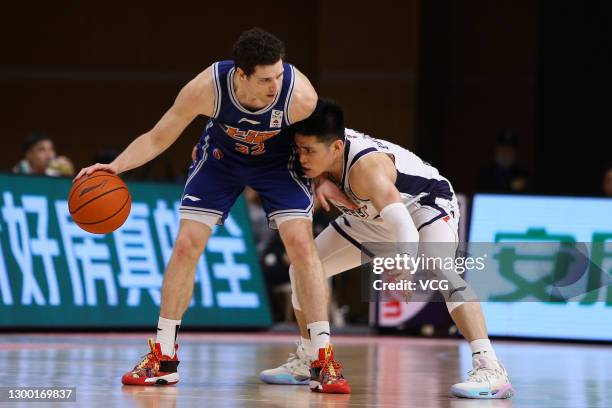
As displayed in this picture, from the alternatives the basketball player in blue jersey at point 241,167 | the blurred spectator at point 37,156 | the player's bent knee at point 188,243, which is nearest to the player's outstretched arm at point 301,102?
the basketball player in blue jersey at point 241,167

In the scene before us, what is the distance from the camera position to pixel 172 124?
19.7ft

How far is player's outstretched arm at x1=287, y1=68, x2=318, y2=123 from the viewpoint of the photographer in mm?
5949

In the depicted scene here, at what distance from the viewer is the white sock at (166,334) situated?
6.25 metres

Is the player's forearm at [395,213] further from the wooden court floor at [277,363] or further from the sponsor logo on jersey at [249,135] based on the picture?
the wooden court floor at [277,363]

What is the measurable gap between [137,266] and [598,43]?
7159 millimetres

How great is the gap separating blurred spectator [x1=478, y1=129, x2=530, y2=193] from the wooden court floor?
9.16ft

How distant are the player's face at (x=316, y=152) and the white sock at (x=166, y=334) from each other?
109 cm

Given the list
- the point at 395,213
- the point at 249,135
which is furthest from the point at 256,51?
the point at 395,213

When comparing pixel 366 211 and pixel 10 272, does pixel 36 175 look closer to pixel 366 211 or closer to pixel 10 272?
pixel 10 272

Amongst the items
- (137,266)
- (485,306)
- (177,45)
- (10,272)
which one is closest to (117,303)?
(137,266)

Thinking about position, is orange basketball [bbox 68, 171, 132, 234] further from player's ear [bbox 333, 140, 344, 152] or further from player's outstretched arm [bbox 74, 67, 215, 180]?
player's ear [bbox 333, 140, 344, 152]

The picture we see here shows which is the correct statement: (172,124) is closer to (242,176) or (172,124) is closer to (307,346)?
(242,176)

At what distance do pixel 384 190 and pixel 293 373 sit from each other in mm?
1275

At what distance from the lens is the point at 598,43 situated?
1485 cm
